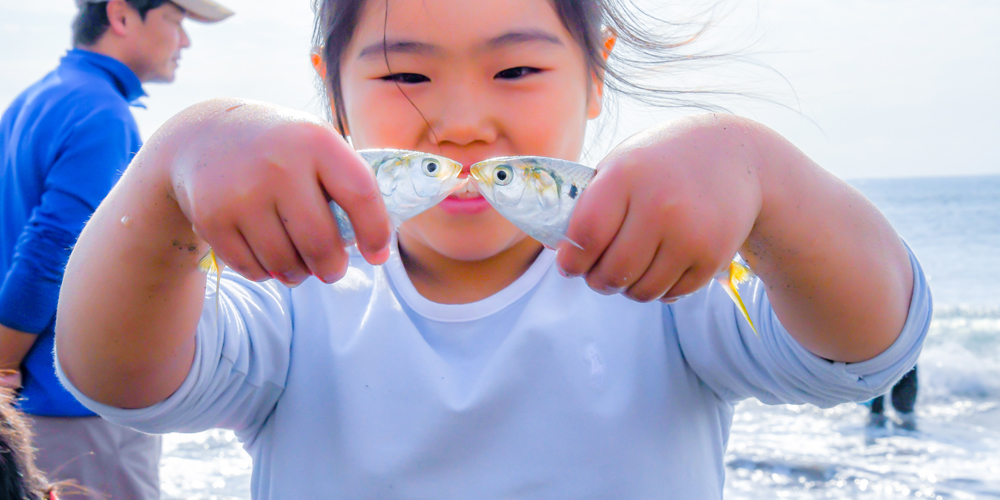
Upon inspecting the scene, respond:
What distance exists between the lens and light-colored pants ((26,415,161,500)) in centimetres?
356

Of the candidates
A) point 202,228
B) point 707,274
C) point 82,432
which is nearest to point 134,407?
point 202,228

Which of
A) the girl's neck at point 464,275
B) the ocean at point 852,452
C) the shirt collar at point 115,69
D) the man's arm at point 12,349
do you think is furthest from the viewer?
the ocean at point 852,452

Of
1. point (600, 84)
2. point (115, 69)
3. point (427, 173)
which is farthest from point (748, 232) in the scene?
point (115, 69)

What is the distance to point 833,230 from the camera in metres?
1.45

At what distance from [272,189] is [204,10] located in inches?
181

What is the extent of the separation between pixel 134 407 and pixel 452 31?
1.19 metres

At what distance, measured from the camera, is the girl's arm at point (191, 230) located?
3.95 feet

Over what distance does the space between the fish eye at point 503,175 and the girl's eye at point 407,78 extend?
1.88 ft

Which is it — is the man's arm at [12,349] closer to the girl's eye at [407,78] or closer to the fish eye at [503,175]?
the girl's eye at [407,78]

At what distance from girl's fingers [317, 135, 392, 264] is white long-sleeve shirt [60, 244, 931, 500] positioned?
0.70 m

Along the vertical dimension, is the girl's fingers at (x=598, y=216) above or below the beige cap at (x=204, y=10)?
below

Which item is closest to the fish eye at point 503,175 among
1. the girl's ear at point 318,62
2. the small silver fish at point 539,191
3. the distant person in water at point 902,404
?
Result: the small silver fish at point 539,191

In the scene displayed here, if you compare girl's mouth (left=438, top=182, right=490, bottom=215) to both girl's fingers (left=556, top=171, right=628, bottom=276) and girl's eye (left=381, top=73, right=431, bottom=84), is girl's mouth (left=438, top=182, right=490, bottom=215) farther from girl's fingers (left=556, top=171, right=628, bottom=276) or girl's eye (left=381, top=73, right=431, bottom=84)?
girl's fingers (left=556, top=171, right=628, bottom=276)

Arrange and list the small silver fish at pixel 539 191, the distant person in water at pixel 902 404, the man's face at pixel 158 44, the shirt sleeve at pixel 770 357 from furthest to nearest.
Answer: the distant person in water at pixel 902 404 < the man's face at pixel 158 44 < the shirt sleeve at pixel 770 357 < the small silver fish at pixel 539 191
